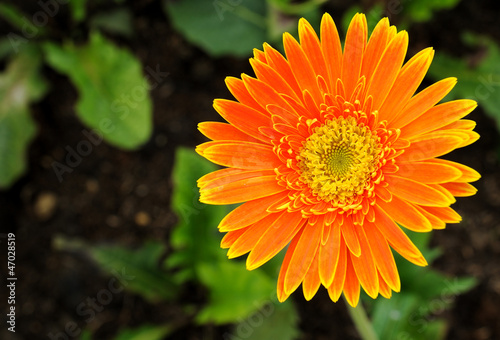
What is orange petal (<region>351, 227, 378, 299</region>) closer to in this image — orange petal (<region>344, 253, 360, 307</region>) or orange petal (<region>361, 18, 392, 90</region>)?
orange petal (<region>344, 253, 360, 307</region>)

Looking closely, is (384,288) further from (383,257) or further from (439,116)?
(439,116)

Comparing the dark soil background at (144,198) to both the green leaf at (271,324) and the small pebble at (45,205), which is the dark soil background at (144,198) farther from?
the green leaf at (271,324)

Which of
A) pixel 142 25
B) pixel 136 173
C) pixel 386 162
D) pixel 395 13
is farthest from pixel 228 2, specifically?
pixel 386 162

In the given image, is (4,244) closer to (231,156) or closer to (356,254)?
(231,156)

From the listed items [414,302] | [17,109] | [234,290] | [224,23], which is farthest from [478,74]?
[17,109]
